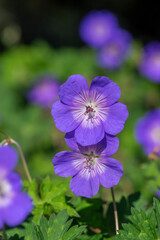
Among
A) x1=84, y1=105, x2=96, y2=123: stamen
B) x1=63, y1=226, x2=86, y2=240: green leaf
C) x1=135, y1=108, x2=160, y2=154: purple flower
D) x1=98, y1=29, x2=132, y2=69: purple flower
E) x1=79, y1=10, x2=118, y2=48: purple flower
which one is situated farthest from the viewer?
x1=79, y1=10, x2=118, y2=48: purple flower

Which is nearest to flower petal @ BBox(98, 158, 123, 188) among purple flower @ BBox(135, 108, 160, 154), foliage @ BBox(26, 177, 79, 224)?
foliage @ BBox(26, 177, 79, 224)

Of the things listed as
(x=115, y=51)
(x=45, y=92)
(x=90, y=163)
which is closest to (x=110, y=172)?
(x=90, y=163)

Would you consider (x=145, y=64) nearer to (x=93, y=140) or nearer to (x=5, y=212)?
(x=93, y=140)

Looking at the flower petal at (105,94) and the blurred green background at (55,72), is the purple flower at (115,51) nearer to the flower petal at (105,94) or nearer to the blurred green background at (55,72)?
the blurred green background at (55,72)

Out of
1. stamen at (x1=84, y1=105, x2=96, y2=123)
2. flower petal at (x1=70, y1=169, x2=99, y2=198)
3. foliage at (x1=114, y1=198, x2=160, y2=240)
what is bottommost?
foliage at (x1=114, y1=198, x2=160, y2=240)

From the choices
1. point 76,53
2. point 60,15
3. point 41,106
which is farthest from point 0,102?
point 60,15

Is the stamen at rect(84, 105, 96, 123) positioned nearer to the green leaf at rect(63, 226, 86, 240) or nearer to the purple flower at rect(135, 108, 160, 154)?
the green leaf at rect(63, 226, 86, 240)

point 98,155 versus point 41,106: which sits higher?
point 98,155
